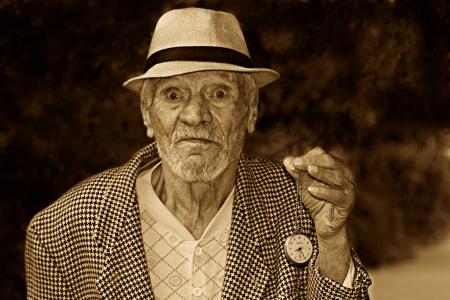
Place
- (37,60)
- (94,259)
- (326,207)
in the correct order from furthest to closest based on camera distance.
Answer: (37,60), (94,259), (326,207)

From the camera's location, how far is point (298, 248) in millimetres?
2133

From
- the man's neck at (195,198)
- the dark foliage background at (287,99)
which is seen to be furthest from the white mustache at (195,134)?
the dark foliage background at (287,99)

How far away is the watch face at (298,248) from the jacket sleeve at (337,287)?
4 centimetres

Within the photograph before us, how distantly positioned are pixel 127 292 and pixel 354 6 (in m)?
1.64

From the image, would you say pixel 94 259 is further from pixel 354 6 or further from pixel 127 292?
pixel 354 6

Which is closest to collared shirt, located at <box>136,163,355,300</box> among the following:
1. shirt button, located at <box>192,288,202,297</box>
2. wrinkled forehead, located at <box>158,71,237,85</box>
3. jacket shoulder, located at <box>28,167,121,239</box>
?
shirt button, located at <box>192,288,202,297</box>

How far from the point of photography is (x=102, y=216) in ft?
7.16

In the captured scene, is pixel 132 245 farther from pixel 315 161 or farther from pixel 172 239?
pixel 315 161

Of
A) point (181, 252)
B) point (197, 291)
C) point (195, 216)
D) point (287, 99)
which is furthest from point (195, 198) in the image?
point (287, 99)

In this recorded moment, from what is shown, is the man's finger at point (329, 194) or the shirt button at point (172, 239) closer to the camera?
the man's finger at point (329, 194)

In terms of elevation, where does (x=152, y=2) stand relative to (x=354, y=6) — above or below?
below

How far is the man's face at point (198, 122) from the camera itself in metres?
2.09

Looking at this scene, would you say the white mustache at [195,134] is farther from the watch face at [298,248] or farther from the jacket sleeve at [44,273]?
the jacket sleeve at [44,273]

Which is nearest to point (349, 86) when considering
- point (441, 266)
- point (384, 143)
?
point (384, 143)
